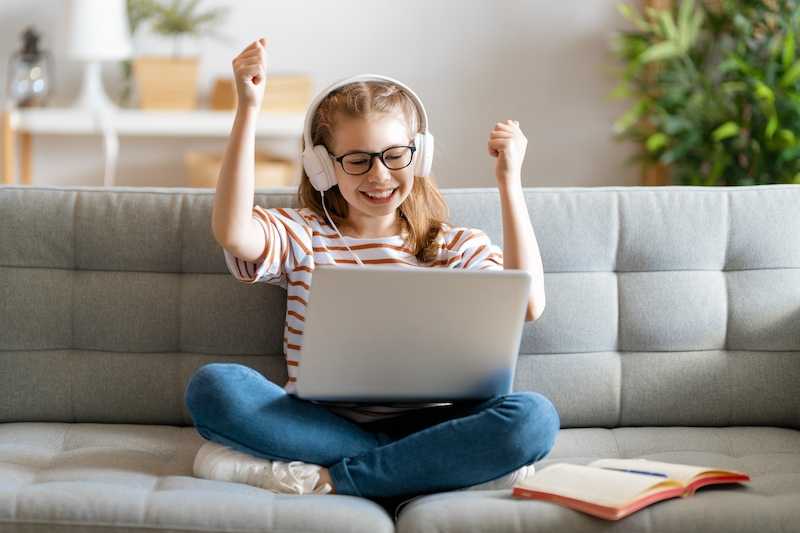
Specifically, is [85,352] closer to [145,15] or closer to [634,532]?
[634,532]

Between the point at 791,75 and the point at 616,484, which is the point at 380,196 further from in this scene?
the point at 791,75

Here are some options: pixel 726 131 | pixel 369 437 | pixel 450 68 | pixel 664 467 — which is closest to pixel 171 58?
pixel 450 68

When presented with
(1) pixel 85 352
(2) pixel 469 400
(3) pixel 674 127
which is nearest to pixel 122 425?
(1) pixel 85 352

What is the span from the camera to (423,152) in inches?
69.4

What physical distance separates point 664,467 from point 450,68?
2681mm

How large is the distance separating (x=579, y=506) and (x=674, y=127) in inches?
89.7

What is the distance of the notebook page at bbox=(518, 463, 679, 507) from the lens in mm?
1434

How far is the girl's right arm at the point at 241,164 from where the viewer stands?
5.23 feet

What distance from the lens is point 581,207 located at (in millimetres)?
1950

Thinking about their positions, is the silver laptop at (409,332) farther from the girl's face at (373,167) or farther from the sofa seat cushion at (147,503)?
the girl's face at (373,167)

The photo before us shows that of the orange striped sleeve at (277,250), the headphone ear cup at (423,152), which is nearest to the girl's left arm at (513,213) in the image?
the headphone ear cup at (423,152)

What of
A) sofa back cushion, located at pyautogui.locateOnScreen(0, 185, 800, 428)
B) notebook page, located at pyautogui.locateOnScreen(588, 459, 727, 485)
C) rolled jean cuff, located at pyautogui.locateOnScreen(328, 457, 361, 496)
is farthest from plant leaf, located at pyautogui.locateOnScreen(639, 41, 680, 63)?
rolled jean cuff, located at pyautogui.locateOnScreen(328, 457, 361, 496)

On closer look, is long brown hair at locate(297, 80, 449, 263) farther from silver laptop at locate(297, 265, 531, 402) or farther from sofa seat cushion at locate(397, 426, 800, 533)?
sofa seat cushion at locate(397, 426, 800, 533)

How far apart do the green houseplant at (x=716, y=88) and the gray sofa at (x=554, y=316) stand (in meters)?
1.38
